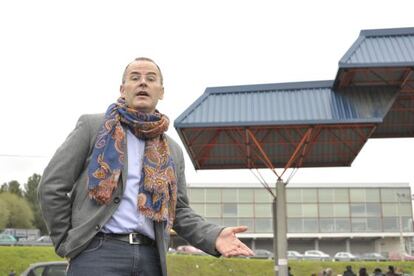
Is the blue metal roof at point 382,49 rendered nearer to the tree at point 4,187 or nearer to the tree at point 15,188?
the tree at point 15,188

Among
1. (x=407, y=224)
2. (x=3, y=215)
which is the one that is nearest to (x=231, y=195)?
(x=407, y=224)

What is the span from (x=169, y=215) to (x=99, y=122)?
63 centimetres

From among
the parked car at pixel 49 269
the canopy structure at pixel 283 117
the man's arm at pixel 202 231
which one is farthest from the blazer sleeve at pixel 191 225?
the canopy structure at pixel 283 117

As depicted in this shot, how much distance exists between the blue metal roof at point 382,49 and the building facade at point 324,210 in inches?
2194

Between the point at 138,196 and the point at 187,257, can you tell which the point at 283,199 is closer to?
the point at 138,196

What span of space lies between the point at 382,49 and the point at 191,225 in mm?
15013

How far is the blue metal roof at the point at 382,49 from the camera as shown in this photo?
1614 cm

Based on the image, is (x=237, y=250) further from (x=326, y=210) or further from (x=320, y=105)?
(x=326, y=210)

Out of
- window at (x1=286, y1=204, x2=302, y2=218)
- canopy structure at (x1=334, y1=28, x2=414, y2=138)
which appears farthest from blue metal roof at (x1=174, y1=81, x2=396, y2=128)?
window at (x1=286, y1=204, x2=302, y2=218)

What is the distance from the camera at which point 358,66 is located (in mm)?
16109

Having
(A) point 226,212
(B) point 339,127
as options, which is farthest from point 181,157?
(A) point 226,212

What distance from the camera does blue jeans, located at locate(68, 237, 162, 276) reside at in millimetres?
2689

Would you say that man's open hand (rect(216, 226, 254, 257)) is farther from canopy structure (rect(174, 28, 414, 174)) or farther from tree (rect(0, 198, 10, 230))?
tree (rect(0, 198, 10, 230))

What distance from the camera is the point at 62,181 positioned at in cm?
284
